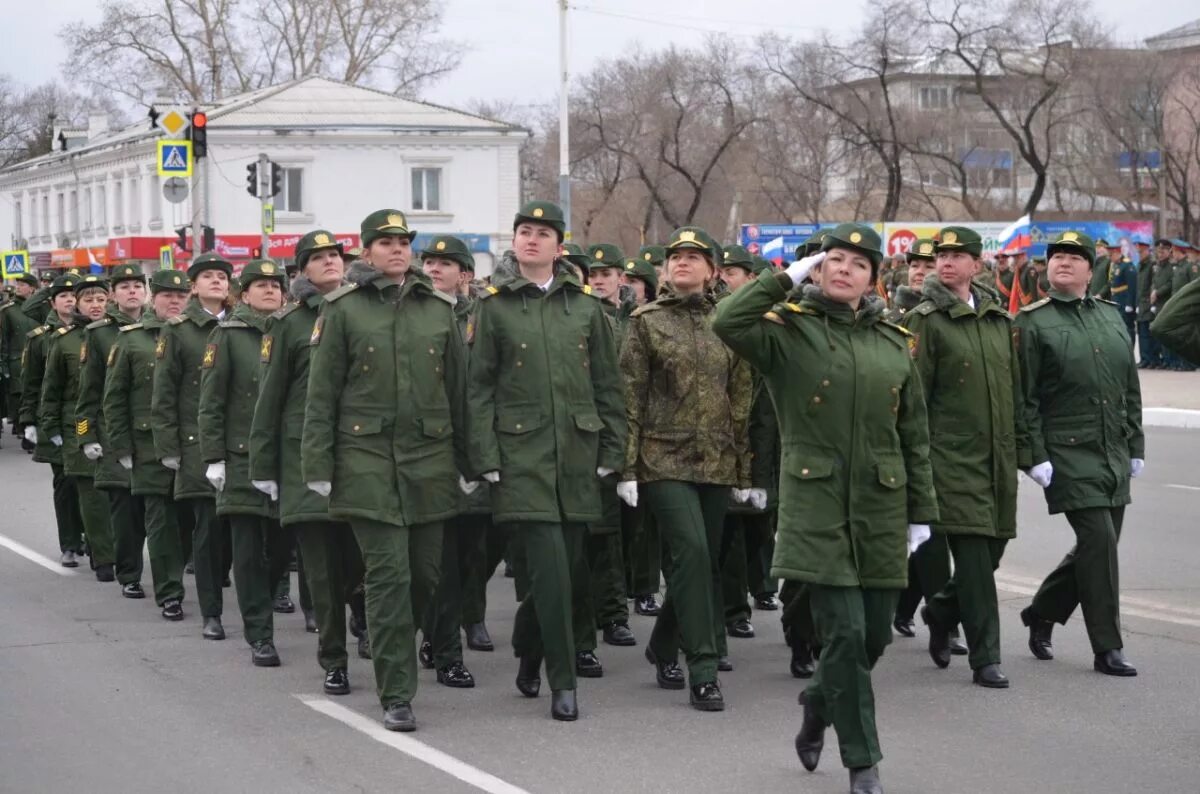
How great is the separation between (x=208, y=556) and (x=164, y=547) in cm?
86

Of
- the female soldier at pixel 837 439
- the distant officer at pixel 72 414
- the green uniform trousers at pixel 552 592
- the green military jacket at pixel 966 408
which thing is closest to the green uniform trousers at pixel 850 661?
the female soldier at pixel 837 439

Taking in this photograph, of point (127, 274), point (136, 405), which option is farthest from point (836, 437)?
point (127, 274)

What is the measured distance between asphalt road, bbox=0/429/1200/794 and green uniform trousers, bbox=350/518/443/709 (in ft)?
0.68

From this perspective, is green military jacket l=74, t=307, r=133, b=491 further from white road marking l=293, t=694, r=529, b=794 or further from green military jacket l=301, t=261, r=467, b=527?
green military jacket l=301, t=261, r=467, b=527

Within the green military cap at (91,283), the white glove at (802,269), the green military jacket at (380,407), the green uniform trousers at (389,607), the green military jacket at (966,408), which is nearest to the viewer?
the white glove at (802,269)

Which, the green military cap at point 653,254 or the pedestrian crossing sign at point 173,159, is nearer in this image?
the green military cap at point 653,254

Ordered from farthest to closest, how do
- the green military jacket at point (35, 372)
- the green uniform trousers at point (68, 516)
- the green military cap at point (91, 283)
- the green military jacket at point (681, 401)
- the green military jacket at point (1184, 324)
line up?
the green military jacket at point (35, 372)
the green uniform trousers at point (68, 516)
the green military cap at point (91, 283)
the green military jacket at point (681, 401)
the green military jacket at point (1184, 324)

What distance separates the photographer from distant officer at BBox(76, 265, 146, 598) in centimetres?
1185

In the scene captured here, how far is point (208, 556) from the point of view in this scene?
34.3 feet

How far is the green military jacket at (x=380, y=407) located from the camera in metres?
8.10

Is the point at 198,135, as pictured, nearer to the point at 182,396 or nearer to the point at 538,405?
the point at 182,396

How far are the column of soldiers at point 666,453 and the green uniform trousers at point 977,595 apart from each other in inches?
0.6

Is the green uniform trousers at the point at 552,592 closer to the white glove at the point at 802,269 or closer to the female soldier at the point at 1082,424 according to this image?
the white glove at the point at 802,269

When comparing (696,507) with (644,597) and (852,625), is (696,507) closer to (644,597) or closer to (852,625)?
(852,625)
